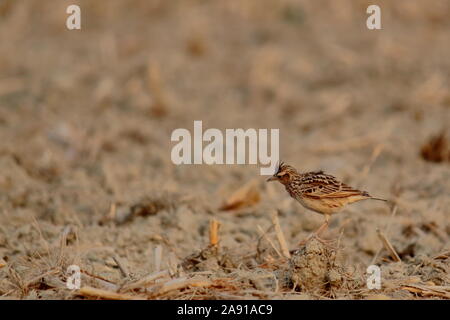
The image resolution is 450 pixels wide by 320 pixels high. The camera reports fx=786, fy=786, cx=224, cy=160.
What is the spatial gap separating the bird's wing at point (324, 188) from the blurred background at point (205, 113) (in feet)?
2.13

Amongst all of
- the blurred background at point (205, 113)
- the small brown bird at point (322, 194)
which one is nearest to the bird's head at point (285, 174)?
the small brown bird at point (322, 194)

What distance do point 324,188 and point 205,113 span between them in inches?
200

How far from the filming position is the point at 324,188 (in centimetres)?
520

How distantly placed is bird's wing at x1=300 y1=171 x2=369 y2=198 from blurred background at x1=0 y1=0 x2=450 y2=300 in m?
0.65

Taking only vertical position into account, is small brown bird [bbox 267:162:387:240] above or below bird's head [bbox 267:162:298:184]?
below

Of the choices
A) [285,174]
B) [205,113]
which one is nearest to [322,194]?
[285,174]

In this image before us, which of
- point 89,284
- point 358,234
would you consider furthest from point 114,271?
point 358,234

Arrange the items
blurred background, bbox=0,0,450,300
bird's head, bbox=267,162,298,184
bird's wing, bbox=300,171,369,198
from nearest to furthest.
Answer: bird's wing, bbox=300,171,369,198
bird's head, bbox=267,162,298,184
blurred background, bbox=0,0,450,300

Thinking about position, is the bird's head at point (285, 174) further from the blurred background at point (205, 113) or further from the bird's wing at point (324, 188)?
the blurred background at point (205, 113)

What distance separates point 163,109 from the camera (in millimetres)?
9883

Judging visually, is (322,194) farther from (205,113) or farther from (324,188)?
(205,113)

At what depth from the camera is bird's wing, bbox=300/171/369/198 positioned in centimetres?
517

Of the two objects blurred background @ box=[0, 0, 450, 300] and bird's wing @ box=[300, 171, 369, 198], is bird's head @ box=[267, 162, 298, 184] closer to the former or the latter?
bird's wing @ box=[300, 171, 369, 198]

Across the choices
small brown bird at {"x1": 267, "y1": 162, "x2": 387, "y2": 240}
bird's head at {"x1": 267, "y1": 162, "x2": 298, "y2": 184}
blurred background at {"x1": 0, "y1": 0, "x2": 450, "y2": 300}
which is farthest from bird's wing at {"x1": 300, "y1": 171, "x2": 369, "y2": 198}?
blurred background at {"x1": 0, "y1": 0, "x2": 450, "y2": 300}
